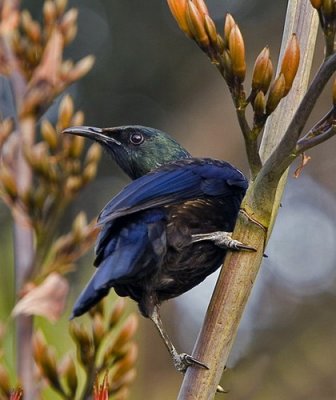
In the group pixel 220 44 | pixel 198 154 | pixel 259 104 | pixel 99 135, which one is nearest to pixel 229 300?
pixel 259 104

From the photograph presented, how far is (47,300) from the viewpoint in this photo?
1.79 meters

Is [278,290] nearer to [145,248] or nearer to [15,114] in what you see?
[145,248]

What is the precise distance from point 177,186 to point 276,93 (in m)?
0.93

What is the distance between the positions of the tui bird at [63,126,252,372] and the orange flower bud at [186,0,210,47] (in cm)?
62

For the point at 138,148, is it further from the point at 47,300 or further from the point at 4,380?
the point at 4,380

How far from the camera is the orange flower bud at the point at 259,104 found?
5.80 ft

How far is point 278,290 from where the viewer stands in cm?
545

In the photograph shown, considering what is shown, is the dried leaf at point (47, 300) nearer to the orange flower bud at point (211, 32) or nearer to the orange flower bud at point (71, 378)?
the orange flower bud at point (71, 378)

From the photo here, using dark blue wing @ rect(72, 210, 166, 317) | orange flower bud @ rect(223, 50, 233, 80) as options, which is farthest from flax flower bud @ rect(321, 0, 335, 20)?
dark blue wing @ rect(72, 210, 166, 317)

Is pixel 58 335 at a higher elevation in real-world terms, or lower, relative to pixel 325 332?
lower

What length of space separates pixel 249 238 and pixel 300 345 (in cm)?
301

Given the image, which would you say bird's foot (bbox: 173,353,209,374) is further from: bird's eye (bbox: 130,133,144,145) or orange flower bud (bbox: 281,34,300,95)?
bird's eye (bbox: 130,133,144,145)

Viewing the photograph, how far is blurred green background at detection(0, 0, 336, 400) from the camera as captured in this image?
13.7 feet

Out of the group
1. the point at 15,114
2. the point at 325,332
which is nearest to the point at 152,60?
the point at 325,332
